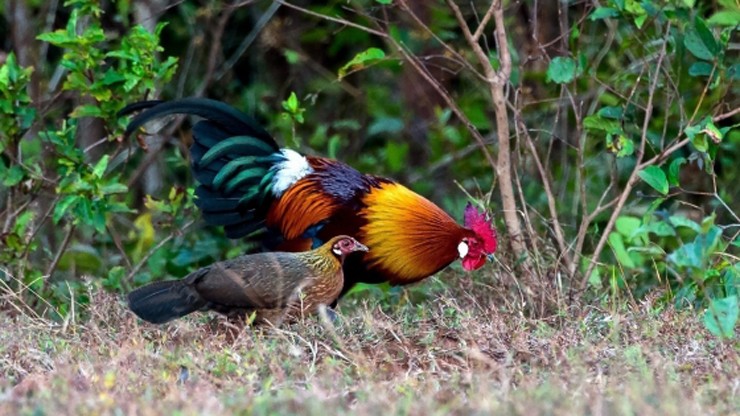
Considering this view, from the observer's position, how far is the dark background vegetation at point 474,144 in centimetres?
637

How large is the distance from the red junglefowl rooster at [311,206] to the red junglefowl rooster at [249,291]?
2.89 feet

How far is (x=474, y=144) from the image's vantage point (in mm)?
8422

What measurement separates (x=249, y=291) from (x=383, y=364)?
0.79 meters

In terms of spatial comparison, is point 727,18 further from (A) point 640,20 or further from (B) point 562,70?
(B) point 562,70

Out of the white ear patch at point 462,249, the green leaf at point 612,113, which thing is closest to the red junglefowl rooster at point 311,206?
the white ear patch at point 462,249

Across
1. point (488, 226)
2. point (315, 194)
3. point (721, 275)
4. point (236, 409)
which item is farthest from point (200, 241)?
point (236, 409)

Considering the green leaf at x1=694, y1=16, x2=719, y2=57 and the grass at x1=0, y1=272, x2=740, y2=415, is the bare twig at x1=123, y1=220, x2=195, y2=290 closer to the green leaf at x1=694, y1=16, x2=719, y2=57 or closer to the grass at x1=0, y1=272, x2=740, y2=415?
the grass at x1=0, y1=272, x2=740, y2=415

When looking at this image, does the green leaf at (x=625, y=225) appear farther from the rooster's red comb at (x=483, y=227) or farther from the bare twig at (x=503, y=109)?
the rooster's red comb at (x=483, y=227)

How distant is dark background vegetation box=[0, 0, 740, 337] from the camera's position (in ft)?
20.9

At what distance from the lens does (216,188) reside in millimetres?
6961

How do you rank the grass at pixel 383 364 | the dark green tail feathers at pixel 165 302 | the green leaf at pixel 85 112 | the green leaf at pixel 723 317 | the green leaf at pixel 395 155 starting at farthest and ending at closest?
the green leaf at pixel 395 155 → the green leaf at pixel 85 112 → the dark green tail feathers at pixel 165 302 → the green leaf at pixel 723 317 → the grass at pixel 383 364

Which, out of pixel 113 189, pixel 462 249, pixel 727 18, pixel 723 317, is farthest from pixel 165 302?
pixel 727 18

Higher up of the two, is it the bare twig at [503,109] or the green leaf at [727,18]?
the green leaf at [727,18]

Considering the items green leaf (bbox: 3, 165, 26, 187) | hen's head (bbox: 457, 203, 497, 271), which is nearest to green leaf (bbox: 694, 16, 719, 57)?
hen's head (bbox: 457, 203, 497, 271)
